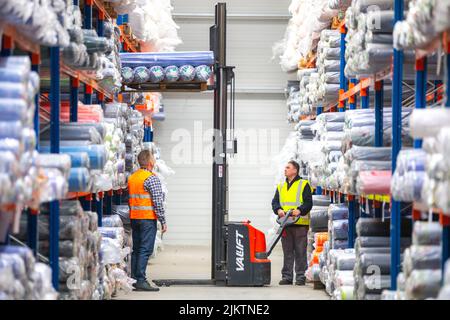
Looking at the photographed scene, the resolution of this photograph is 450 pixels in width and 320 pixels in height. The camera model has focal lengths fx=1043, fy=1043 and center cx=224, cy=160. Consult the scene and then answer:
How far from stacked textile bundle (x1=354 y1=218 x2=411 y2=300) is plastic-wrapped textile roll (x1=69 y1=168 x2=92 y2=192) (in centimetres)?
279

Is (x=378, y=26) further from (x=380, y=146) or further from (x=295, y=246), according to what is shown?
(x=295, y=246)

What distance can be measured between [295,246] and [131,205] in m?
2.67

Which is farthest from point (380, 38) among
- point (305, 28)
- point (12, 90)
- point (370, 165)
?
point (305, 28)

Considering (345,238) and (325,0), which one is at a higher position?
(325,0)

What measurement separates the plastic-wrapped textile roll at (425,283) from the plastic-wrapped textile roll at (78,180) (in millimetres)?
3053

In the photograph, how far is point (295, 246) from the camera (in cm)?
1481

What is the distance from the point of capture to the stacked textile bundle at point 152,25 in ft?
50.1

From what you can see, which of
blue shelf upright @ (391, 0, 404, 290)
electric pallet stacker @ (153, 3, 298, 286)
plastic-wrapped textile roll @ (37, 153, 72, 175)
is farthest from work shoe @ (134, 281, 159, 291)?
plastic-wrapped textile roll @ (37, 153, 72, 175)

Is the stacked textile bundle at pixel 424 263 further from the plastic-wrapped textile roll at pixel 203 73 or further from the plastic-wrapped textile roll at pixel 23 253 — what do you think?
the plastic-wrapped textile roll at pixel 203 73

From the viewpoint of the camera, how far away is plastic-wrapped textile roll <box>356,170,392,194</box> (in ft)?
30.7

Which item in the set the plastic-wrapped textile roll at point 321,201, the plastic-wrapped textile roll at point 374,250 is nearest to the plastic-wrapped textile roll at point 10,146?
the plastic-wrapped textile roll at point 374,250

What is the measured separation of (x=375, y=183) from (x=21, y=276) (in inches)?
142

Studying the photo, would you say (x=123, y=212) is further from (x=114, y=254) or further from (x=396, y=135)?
(x=396, y=135)

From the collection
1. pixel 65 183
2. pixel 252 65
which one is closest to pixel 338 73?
pixel 65 183
